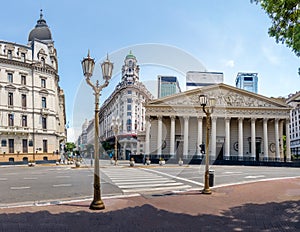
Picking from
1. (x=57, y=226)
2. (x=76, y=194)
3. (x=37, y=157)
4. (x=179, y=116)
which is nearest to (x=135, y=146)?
(x=179, y=116)

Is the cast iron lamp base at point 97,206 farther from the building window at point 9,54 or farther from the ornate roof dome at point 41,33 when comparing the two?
the ornate roof dome at point 41,33

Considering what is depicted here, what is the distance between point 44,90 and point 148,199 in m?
39.9

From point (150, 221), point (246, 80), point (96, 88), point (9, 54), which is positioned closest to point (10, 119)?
point (9, 54)

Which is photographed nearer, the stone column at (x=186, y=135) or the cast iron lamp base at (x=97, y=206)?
the cast iron lamp base at (x=97, y=206)

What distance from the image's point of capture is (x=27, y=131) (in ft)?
141

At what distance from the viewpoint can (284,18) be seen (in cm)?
904

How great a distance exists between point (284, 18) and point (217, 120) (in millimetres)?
49913

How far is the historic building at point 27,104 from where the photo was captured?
4116 cm

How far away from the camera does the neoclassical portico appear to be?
5447 cm

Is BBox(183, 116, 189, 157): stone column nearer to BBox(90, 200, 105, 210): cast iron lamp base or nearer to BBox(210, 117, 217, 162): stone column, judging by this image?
BBox(210, 117, 217, 162): stone column

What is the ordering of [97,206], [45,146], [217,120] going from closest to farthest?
[97,206], [45,146], [217,120]

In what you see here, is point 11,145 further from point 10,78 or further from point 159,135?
Answer: point 159,135

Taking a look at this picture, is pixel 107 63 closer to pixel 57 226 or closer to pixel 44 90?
pixel 57 226

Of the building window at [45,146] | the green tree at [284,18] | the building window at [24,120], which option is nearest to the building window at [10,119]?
the building window at [24,120]
